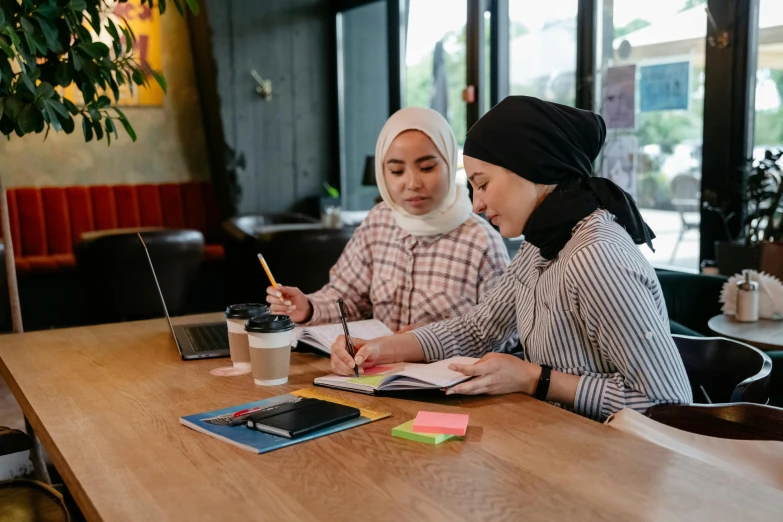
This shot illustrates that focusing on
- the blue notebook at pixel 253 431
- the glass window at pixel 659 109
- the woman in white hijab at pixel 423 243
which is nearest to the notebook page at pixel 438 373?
the blue notebook at pixel 253 431

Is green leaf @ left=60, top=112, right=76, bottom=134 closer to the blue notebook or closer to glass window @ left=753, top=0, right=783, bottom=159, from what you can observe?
the blue notebook

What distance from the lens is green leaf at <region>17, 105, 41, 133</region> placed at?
2365 millimetres

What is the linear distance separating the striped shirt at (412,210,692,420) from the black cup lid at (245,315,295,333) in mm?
514

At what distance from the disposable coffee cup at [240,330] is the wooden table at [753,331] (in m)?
1.71

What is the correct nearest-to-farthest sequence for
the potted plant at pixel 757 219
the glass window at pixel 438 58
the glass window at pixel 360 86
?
1. the potted plant at pixel 757 219
2. the glass window at pixel 438 58
3. the glass window at pixel 360 86

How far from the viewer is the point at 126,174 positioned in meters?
6.93

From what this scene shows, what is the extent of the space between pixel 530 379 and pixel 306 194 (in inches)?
238

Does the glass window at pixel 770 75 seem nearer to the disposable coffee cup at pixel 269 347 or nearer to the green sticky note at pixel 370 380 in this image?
the green sticky note at pixel 370 380

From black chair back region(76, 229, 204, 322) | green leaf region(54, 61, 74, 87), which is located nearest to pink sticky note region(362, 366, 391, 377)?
green leaf region(54, 61, 74, 87)

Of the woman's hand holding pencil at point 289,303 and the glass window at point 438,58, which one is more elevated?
the glass window at point 438,58

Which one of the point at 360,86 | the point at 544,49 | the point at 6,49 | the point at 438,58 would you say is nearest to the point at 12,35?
the point at 6,49

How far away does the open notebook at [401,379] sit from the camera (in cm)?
150

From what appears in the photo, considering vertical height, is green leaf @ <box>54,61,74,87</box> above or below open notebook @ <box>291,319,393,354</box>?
above

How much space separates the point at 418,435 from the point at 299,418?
0.21 m
